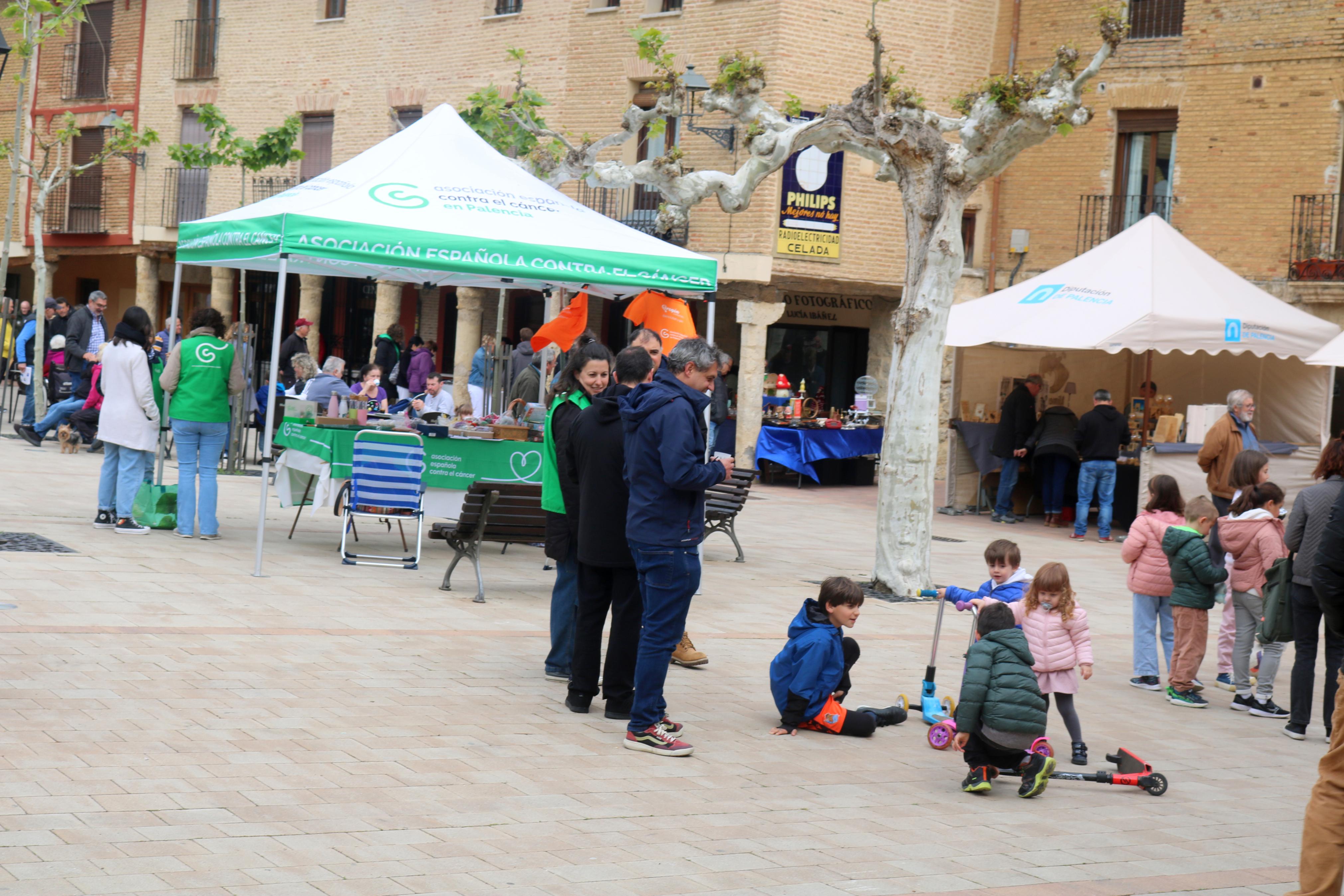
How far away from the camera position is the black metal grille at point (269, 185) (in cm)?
2939

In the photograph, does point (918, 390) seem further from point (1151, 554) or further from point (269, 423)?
point (269, 423)

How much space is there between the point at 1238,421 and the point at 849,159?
10489mm

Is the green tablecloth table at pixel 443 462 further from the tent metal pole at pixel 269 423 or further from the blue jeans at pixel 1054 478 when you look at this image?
the blue jeans at pixel 1054 478

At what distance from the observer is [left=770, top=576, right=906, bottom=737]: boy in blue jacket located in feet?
22.5

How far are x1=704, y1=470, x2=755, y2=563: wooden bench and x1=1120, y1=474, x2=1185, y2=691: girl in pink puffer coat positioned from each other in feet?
13.2

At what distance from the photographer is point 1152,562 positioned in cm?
852

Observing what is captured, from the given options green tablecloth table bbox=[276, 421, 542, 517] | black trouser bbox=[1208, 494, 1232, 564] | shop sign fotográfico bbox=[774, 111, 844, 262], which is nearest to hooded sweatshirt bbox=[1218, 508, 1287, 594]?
black trouser bbox=[1208, 494, 1232, 564]

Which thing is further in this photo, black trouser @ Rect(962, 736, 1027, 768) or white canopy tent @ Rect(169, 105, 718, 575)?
white canopy tent @ Rect(169, 105, 718, 575)

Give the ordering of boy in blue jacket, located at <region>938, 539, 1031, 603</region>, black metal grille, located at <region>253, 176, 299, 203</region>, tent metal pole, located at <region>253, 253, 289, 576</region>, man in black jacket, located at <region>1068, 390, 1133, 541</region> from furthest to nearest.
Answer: black metal grille, located at <region>253, 176, 299, 203</region>
man in black jacket, located at <region>1068, 390, 1133, 541</region>
tent metal pole, located at <region>253, 253, 289, 576</region>
boy in blue jacket, located at <region>938, 539, 1031, 603</region>

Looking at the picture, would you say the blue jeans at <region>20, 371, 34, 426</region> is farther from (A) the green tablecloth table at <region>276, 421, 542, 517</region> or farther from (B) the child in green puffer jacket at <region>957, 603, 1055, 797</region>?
(B) the child in green puffer jacket at <region>957, 603, 1055, 797</region>

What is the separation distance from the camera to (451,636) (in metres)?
8.44

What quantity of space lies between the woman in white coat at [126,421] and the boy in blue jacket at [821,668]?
6.22 meters

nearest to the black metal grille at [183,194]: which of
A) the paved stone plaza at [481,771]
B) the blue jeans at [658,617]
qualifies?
the paved stone plaza at [481,771]

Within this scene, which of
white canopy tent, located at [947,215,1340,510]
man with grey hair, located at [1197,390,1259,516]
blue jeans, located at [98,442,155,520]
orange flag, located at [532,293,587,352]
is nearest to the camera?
blue jeans, located at [98,442,155,520]
